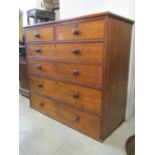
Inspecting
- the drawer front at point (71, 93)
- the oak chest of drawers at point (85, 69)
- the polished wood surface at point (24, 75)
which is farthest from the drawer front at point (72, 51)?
the polished wood surface at point (24, 75)

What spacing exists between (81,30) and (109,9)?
0.61m

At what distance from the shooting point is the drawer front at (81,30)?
1505 millimetres

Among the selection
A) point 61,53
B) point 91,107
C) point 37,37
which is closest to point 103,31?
point 61,53

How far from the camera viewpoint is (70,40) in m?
1.75

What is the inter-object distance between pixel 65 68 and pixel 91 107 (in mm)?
522

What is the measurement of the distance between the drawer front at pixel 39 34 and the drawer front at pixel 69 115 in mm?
793

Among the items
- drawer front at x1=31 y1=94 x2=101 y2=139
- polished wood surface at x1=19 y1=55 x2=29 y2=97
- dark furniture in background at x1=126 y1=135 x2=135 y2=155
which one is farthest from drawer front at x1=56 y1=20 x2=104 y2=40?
polished wood surface at x1=19 y1=55 x2=29 y2=97

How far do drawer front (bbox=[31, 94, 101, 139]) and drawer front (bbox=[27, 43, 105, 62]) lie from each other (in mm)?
585

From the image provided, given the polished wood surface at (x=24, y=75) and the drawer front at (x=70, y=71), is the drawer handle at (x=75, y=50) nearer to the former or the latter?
the drawer front at (x=70, y=71)

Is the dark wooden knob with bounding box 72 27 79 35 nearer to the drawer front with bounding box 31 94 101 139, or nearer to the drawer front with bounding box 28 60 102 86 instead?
the drawer front with bounding box 28 60 102 86

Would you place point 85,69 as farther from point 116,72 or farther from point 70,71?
point 116,72

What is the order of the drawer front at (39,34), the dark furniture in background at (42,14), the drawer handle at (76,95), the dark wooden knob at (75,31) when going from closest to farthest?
1. the dark wooden knob at (75,31)
2. the drawer handle at (76,95)
3. the drawer front at (39,34)
4. the dark furniture in background at (42,14)
